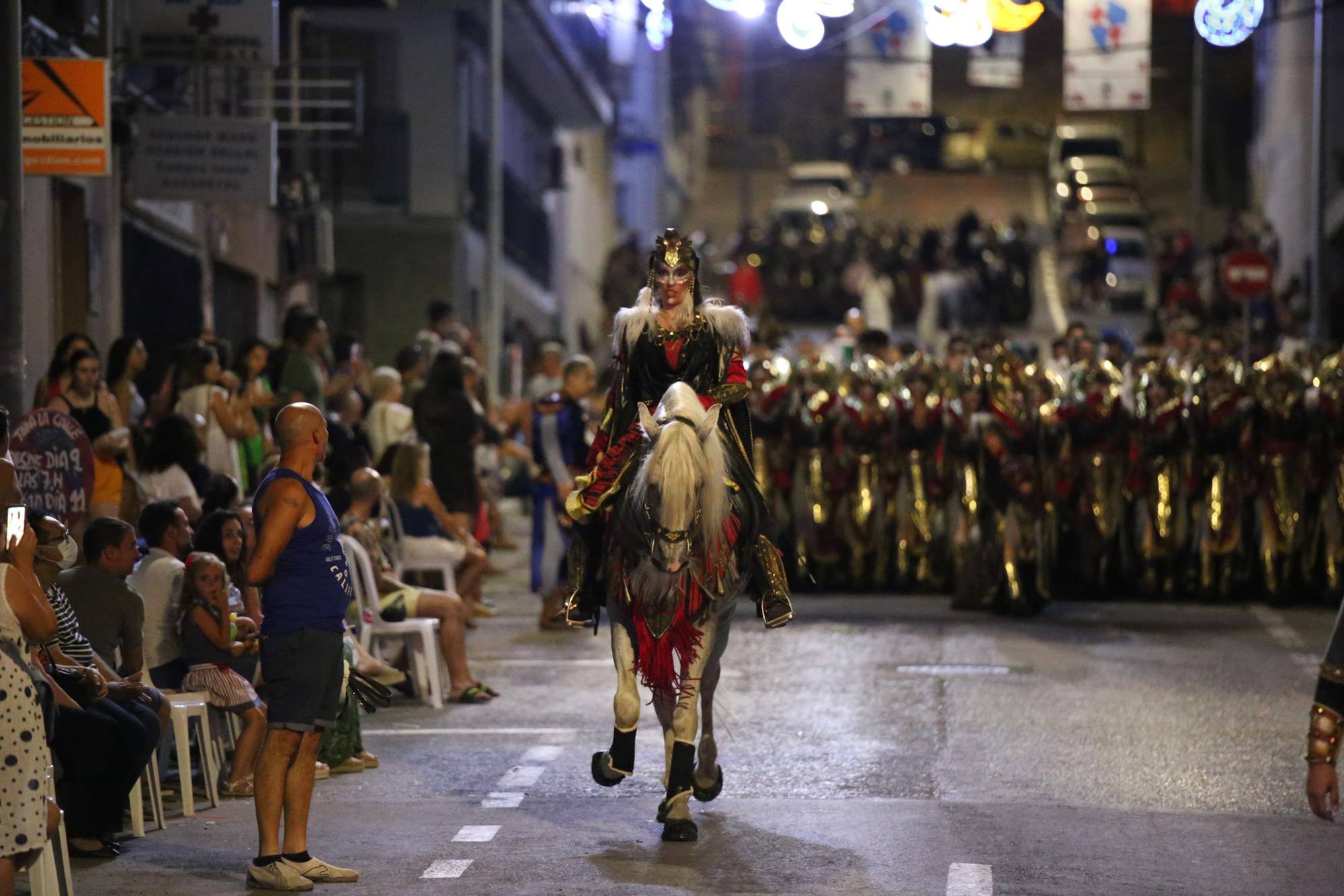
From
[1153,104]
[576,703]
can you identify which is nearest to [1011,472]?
[576,703]

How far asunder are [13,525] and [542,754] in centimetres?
432

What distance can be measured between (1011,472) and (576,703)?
5262 millimetres

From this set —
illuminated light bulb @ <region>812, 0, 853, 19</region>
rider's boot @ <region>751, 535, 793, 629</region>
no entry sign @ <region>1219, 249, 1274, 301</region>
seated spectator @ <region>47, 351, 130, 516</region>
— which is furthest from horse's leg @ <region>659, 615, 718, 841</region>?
illuminated light bulb @ <region>812, 0, 853, 19</region>

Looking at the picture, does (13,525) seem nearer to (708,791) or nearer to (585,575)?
(585,575)

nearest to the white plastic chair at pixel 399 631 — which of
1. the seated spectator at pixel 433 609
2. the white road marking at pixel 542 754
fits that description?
the seated spectator at pixel 433 609

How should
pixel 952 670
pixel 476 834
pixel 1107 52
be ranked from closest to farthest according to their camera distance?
pixel 476 834 < pixel 952 670 < pixel 1107 52

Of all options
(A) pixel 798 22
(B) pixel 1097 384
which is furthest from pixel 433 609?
(A) pixel 798 22

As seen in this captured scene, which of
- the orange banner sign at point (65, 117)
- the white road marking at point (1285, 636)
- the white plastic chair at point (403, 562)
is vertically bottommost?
the white road marking at point (1285, 636)

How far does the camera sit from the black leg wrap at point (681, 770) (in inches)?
333

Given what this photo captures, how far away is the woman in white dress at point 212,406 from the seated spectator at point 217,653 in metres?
4.14

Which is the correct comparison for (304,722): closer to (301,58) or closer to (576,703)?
(576,703)

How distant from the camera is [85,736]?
803cm

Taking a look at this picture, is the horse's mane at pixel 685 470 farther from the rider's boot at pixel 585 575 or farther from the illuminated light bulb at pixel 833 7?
the illuminated light bulb at pixel 833 7

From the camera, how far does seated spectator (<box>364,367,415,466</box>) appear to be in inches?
640
